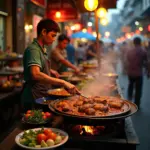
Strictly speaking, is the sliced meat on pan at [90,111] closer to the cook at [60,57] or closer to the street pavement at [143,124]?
the street pavement at [143,124]

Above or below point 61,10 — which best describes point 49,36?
below

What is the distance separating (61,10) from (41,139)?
1109cm

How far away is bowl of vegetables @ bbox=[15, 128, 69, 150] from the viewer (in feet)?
8.95

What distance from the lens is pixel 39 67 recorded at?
4020 mm

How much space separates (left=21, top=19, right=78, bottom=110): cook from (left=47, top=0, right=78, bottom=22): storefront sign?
891 cm

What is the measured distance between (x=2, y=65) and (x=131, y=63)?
489cm

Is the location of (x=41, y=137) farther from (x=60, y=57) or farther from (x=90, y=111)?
(x=60, y=57)

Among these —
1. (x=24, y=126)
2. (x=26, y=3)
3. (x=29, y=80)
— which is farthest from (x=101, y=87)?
(x=26, y=3)

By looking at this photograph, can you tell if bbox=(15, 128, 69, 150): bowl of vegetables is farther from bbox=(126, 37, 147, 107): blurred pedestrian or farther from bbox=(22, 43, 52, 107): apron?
bbox=(126, 37, 147, 107): blurred pedestrian

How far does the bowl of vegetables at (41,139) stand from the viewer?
273cm

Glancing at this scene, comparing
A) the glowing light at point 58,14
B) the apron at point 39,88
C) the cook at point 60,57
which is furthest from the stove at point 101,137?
the glowing light at point 58,14

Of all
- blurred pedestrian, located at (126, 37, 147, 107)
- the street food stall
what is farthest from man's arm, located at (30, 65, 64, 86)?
blurred pedestrian, located at (126, 37, 147, 107)

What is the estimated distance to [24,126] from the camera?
3572 millimetres

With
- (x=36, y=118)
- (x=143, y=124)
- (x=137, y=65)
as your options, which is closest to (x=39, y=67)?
(x=36, y=118)
